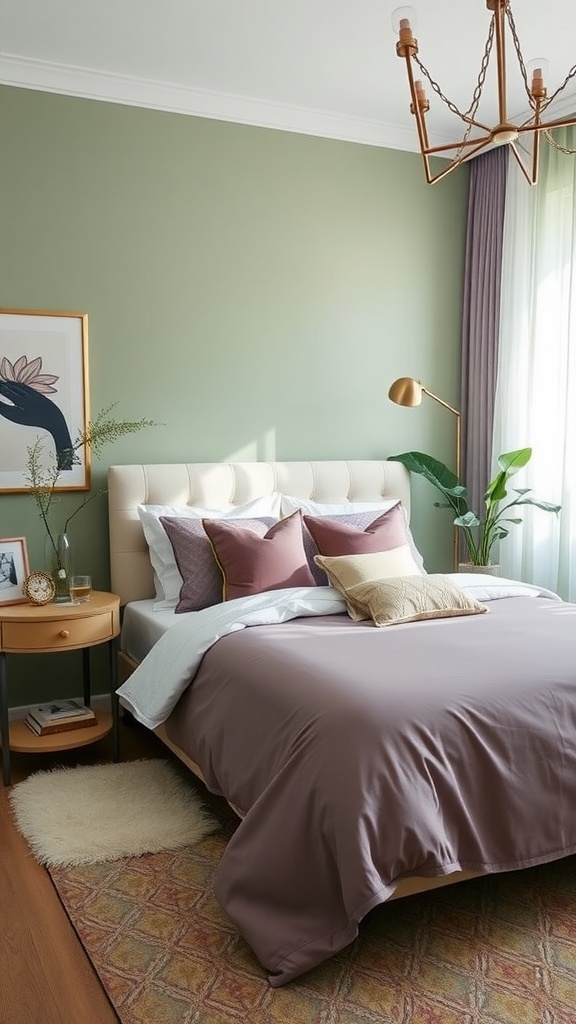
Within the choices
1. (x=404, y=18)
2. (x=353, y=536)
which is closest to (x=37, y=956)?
(x=353, y=536)

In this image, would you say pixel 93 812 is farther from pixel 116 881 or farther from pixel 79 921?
pixel 79 921

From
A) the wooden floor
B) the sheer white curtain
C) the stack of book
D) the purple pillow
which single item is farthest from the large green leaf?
the wooden floor

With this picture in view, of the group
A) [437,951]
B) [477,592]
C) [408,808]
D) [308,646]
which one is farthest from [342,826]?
[477,592]

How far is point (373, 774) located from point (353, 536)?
1.69 m

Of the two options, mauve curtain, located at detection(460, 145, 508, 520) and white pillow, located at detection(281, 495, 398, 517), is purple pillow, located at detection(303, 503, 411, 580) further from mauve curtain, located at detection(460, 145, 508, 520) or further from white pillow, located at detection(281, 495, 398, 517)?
mauve curtain, located at detection(460, 145, 508, 520)

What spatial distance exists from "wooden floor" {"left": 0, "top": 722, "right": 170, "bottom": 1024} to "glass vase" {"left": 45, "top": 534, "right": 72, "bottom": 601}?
3.10 ft

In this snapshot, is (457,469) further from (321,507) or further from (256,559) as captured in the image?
(256,559)

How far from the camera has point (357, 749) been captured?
2.19 meters

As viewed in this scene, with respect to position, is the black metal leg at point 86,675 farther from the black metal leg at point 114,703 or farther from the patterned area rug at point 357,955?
the patterned area rug at point 357,955

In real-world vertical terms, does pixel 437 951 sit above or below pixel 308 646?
below

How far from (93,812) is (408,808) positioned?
135 cm

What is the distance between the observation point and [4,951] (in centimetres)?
229

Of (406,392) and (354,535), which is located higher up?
(406,392)

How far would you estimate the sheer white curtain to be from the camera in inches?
172
